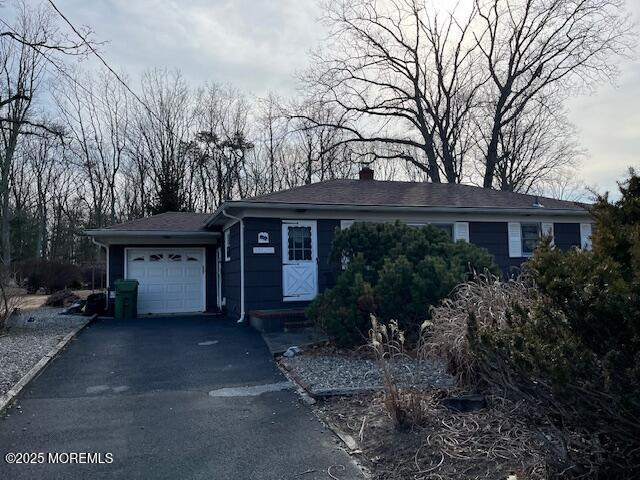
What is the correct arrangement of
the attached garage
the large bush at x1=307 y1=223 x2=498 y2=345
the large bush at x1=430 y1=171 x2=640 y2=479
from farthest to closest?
the attached garage < the large bush at x1=307 y1=223 x2=498 y2=345 < the large bush at x1=430 y1=171 x2=640 y2=479

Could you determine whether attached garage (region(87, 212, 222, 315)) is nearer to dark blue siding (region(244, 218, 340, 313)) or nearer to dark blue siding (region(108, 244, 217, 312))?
dark blue siding (region(108, 244, 217, 312))

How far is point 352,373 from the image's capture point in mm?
6523

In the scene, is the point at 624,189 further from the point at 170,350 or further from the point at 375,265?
the point at 170,350

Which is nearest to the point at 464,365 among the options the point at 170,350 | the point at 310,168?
the point at 170,350

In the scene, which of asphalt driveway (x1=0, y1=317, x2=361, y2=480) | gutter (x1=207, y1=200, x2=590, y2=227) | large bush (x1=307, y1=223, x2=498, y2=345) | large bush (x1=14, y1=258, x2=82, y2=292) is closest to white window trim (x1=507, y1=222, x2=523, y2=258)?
gutter (x1=207, y1=200, x2=590, y2=227)

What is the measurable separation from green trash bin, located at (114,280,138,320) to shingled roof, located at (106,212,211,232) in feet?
5.27

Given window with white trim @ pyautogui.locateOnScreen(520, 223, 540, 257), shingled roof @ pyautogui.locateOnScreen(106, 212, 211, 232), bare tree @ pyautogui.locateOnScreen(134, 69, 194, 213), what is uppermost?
bare tree @ pyautogui.locateOnScreen(134, 69, 194, 213)

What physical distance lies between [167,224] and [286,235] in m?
5.56

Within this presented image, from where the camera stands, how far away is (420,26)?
26.5 meters

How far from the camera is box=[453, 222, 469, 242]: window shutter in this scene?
43.4ft

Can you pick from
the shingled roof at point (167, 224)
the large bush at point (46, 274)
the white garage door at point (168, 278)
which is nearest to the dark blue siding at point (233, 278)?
the white garage door at point (168, 278)

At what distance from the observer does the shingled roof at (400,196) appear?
12.1 metres

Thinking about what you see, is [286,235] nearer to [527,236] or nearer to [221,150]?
[527,236]

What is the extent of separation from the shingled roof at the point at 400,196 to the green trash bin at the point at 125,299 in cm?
483
